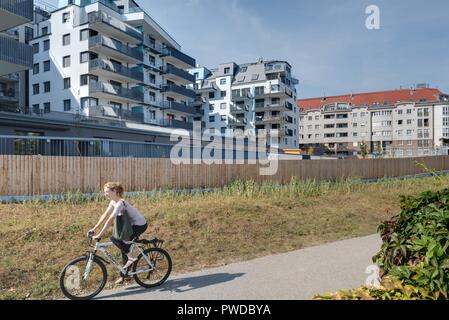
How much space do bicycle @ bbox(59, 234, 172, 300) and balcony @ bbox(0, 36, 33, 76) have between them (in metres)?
19.7

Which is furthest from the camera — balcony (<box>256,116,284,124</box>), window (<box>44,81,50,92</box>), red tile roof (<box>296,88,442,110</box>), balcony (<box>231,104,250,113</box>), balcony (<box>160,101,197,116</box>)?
red tile roof (<box>296,88,442,110</box>)

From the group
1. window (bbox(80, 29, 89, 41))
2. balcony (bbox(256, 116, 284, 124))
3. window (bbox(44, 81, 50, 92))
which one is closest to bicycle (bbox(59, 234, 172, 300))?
window (bbox(80, 29, 89, 41))

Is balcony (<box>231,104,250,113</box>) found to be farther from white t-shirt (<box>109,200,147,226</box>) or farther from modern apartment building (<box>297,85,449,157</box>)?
white t-shirt (<box>109,200,147,226</box>)

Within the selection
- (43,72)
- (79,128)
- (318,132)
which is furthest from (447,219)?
(318,132)

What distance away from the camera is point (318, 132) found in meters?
95.4

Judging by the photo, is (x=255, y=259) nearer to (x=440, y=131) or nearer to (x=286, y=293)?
(x=286, y=293)

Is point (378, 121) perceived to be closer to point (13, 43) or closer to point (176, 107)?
point (176, 107)

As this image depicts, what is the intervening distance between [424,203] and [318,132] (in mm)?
94912

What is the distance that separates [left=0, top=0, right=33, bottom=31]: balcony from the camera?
19.9 meters

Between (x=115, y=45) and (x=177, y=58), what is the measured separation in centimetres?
1204

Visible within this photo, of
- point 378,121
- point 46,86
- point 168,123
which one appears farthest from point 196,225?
point 378,121

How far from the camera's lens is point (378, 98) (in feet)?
303

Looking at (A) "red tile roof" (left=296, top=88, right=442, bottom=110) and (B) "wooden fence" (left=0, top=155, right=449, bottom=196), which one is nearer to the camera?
(B) "wooden fence" (left=0, top=155, right=449, bottom=196)

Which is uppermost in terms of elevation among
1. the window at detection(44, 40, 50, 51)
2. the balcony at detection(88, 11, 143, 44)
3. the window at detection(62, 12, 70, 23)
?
the window at detection(62, 12, 70, 23)
